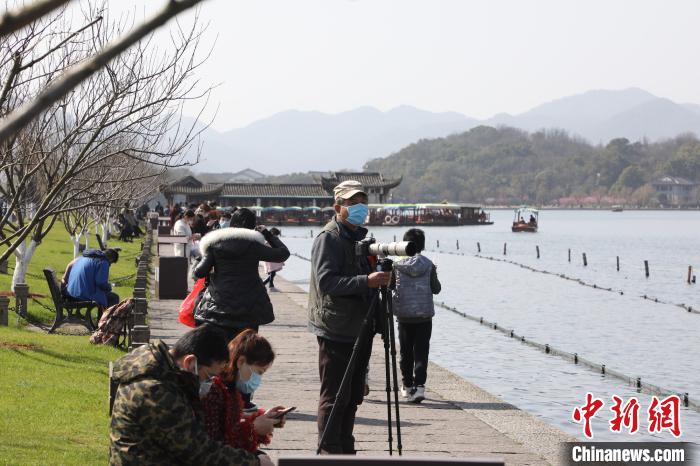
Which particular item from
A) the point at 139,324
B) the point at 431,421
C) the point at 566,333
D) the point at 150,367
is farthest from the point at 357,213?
the point at 566,333

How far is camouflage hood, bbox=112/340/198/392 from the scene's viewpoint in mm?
4652

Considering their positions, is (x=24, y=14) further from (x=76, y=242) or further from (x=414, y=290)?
(x=76, y=242)

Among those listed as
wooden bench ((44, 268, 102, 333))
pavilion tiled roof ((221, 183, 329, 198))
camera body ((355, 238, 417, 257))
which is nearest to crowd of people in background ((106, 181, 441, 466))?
camera body ((355, 238, 417, 257))

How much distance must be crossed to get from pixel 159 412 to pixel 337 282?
2581 mm

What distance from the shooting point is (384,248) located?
642cm

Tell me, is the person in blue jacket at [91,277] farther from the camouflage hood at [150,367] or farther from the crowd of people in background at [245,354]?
the camouflage hood at [150,367]

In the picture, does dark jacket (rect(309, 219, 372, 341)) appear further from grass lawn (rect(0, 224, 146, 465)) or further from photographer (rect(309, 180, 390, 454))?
grass lawn (rect(0, 224, 146, 465))

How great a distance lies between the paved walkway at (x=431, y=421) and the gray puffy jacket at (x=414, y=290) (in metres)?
0.94

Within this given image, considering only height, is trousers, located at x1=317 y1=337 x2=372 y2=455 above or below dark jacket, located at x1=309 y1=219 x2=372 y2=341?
below

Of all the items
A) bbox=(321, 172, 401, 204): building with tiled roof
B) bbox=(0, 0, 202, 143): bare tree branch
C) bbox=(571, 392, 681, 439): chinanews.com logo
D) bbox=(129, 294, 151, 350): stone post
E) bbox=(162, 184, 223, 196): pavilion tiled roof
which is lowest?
bbox=(571, 392, 681, 439): chinanews.com logo

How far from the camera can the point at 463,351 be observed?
20.0 metres

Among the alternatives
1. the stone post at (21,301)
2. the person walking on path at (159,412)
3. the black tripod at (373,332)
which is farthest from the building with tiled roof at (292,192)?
the person walking on path at (159,412)

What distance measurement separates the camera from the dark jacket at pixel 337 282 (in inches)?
281

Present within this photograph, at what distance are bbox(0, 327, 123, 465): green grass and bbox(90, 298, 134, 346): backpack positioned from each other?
9.0 inches
